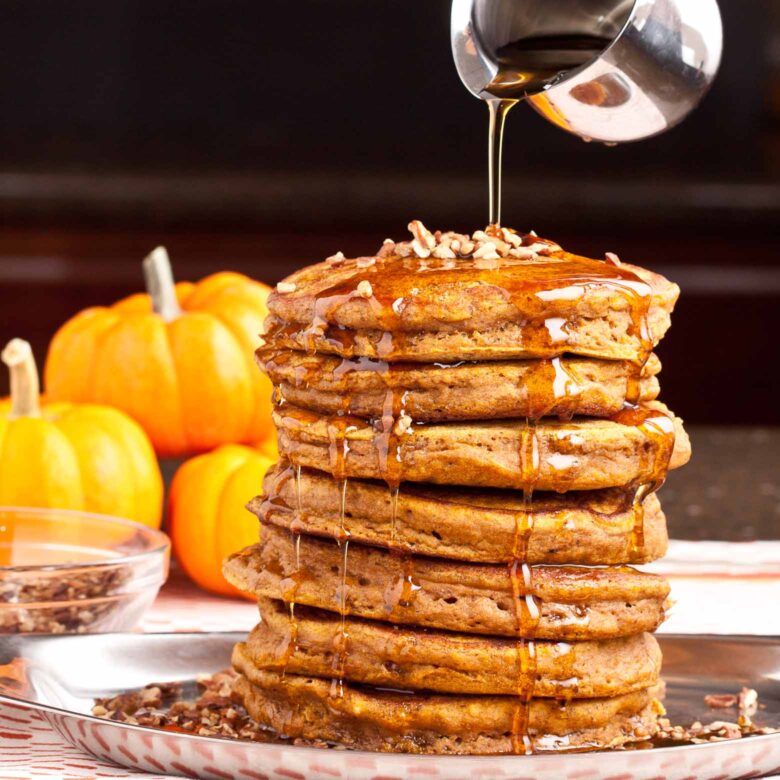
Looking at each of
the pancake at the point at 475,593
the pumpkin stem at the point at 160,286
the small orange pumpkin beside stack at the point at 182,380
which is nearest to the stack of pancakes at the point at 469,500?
the pancake at the point at 475,593

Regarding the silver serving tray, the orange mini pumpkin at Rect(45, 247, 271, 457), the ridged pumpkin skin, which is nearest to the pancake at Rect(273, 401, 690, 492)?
the silver serving tray

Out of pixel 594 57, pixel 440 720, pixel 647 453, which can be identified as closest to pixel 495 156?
pixel 594 57

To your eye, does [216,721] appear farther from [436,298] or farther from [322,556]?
[436,298]

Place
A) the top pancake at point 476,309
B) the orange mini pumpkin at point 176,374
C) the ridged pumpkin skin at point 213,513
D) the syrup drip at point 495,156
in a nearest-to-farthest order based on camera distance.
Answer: the top pancake at point 476,309, the syrup drip at point 495,156, the ridged pumpkin skin at point 213,513, the orange mini pumpkin at point 176,374

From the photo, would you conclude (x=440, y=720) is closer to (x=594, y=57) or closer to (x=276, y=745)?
(x=276, y=745)

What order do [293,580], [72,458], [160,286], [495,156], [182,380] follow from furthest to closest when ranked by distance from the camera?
[160,286], [182,380], [72,458], [495,156], [293,580]

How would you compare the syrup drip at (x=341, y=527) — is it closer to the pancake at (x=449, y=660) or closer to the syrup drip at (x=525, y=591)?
the pancake at (x=449, y=660)

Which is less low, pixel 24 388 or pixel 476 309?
pixel 476 309

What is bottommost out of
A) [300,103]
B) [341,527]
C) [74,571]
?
[74,571]
